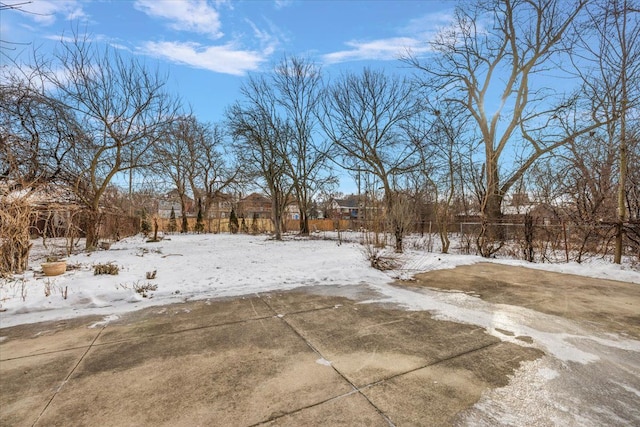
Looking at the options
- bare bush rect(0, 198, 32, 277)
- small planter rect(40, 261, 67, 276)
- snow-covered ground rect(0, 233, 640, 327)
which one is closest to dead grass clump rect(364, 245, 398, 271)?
snow-covered ground rect(0, 233, 640, 327)

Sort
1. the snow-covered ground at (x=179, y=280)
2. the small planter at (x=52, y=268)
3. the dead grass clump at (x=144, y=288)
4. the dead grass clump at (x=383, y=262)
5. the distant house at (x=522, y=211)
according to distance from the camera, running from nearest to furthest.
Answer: the snow-covered ground at (x=179, y=280), the dead grass clump at (x=144, y=288), the small planter at (x=52, y=268), the dead grass clump at (x=383, y=262), the distant house at (x=522, y=211)

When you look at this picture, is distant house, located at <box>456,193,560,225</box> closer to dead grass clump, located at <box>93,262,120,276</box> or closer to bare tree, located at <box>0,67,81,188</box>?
dead grass clump, located at <box>93,262,120,276</box>

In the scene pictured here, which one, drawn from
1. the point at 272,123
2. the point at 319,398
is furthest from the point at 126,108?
the point at 319,398

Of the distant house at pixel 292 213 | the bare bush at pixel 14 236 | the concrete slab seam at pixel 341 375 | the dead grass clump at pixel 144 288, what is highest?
the distant house at pixel 292 213

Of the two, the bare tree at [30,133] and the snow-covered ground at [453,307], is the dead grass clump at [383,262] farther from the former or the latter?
the bare tree at [30,133]

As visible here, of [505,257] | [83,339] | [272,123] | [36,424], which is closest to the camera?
[36,424]

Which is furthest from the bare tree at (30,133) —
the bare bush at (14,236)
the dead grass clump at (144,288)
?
the dead grass clump at (144,288)

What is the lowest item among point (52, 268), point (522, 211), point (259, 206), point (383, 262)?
point (383, 262)

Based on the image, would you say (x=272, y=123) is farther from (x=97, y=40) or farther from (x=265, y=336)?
(x=265, y=336)

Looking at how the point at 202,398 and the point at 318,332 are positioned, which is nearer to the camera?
the point at 202,398

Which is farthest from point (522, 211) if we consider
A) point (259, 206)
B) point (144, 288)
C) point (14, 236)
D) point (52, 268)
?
point (259, 206)

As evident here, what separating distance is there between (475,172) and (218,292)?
9.84m

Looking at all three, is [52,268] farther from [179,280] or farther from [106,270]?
[179,280]

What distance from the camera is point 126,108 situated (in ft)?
35.9
